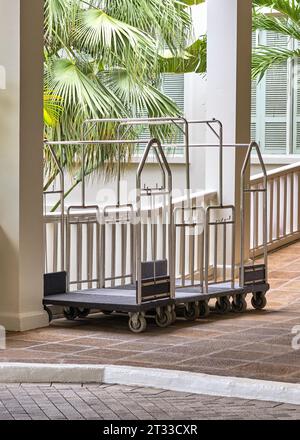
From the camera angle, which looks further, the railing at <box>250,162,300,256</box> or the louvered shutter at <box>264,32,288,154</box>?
the louvered shutter at <box>264,32,288,154</box>

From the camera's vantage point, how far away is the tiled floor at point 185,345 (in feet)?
27.4

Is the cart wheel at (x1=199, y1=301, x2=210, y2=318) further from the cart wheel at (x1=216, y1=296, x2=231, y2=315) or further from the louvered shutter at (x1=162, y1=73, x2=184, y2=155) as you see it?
the louvered shutter at (x1=162, y1=73, x2=184, y2=155)

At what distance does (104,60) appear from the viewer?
17141 mm

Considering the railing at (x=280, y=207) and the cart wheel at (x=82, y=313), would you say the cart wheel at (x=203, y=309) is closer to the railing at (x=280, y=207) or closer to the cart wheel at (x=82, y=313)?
the cart wheel at (x=82, y=313)

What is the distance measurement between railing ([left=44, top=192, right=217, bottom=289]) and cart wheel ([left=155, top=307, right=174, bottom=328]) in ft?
2.05

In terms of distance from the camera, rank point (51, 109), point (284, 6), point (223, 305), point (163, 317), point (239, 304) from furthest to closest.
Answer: point (284, 6), point (51, 109), point (239, 304), point (223, 305), point (163, 317)

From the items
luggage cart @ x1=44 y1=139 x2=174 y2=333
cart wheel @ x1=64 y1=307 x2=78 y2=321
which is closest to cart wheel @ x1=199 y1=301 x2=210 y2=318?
luggage cart @ x1=44 y1=139 x2=174 y2=333

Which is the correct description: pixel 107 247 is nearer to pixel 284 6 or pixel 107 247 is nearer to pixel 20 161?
pixel 20 161

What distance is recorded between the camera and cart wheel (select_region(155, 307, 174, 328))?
10070 mm

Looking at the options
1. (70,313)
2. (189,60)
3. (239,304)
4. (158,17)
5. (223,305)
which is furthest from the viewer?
(189,60)

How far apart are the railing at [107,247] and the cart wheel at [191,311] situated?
379 mm

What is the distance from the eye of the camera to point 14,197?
9.80m

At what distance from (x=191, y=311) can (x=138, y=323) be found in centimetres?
93

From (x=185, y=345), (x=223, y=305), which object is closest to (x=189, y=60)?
(x=223, y=305)
